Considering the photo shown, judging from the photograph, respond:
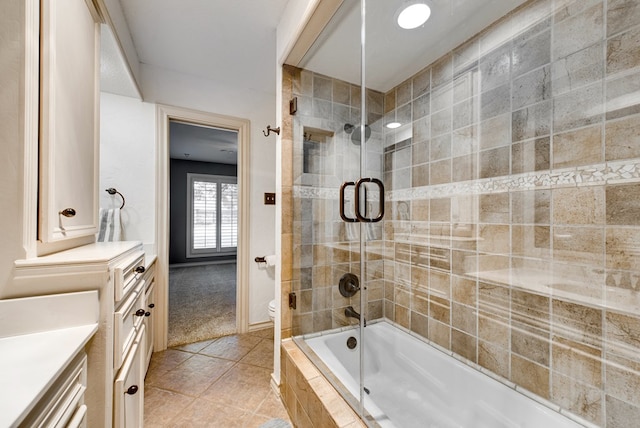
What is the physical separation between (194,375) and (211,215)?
4443mm

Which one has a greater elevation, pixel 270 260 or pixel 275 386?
pixel 270 260

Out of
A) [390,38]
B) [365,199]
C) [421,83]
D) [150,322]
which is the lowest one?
[150,322]

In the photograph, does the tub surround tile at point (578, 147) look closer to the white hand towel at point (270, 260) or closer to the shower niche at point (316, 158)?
the shower niche at point (316, 158)

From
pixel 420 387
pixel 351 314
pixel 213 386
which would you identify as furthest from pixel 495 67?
pixel 213 386

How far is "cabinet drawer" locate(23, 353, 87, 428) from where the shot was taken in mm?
572

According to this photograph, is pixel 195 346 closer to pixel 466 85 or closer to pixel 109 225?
pixel 109 225

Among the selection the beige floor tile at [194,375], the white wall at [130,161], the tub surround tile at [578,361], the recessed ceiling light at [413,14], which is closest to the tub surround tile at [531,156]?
the tub surround tile at [578,361]

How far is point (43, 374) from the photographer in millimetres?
564

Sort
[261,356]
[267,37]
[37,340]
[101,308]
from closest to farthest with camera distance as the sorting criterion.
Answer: [37,340] → [101,308] → [267,37] → [261,356]

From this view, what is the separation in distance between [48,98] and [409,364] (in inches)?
85.6

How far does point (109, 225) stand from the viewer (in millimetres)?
2006

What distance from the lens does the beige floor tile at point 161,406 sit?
4.72 feet

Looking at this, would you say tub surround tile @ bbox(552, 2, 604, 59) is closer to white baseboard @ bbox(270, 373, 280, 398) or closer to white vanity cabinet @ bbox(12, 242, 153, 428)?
white vanity cabinet @ bbox(12, 242, 153, 428)

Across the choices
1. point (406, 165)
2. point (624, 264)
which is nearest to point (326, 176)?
point (406, 165)
